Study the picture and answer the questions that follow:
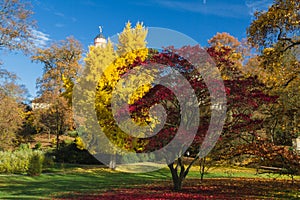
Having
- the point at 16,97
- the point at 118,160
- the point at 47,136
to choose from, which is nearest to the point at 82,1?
the point at 118,160

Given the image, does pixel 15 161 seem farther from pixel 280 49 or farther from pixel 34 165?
pixel 280 49

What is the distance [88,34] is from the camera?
83.6ft

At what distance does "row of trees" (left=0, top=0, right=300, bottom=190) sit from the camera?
7699mm

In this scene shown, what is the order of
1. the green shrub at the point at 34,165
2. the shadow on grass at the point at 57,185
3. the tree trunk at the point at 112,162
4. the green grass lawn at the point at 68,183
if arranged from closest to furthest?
the shadow on grass at the point at 57,185 < the green grass lawn at the point at 68,183 < the green shrub at the point at 34,165 < the tree trunk at the point at 112,162

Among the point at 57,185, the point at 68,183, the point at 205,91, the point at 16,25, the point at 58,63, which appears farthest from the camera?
the point at 58,63

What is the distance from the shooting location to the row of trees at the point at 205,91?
770cm

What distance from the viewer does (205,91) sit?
7.79m

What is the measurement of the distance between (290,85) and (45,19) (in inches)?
635

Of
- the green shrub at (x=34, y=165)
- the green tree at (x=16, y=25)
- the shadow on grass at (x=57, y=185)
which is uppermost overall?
the green tree at (x=16, y=25)

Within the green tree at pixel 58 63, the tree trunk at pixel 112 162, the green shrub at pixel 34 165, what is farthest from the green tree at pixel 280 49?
the green tree at pixel 58 63

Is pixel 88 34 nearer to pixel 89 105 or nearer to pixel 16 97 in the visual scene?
pixel 16 97

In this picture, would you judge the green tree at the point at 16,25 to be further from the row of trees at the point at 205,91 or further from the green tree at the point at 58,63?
the green tree at the point at 58,63

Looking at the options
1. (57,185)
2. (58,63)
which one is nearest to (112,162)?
(57,185)

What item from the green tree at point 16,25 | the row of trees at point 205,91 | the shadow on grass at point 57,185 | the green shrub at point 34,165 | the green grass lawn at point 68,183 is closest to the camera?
the row of trees at point 205,91
